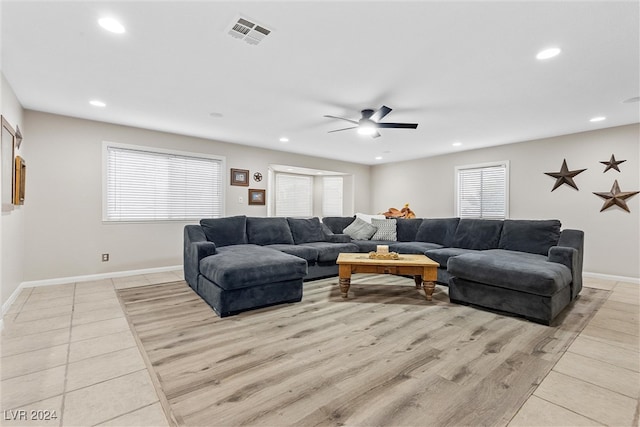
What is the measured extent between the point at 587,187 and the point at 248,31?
5702 millimetres

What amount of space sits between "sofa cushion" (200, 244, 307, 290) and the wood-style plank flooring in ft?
1.09

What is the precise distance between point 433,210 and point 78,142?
273 inches

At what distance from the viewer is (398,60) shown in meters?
2.58

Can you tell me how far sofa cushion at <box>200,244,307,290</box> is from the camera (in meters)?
2.84

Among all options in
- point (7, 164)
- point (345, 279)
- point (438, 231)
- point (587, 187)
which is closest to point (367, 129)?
point (345, 279)

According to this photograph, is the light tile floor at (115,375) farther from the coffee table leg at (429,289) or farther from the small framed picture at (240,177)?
the small framed picture at (240,177)

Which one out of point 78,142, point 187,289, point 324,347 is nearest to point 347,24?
point 324,347

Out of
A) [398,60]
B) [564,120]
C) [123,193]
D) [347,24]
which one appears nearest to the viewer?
[347,24]

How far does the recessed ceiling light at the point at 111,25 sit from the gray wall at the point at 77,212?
2903 mm

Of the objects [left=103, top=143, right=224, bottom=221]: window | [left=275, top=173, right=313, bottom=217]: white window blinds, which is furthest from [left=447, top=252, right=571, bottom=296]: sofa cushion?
[left=275, top=173, right=313, bottom=217]: white window blinds

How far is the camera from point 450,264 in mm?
3342

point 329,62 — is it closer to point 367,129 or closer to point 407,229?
point 367,129

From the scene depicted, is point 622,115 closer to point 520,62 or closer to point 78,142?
point 520,62

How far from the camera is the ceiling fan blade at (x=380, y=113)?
3.33 metres
